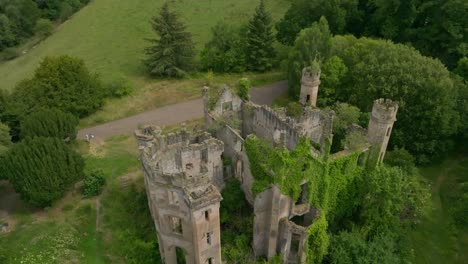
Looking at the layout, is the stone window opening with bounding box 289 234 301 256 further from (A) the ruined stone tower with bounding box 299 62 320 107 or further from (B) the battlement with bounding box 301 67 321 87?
(B) the battlement with bounding box 301 67 321 87

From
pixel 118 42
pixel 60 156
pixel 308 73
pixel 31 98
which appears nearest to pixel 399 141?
pixel 308 73

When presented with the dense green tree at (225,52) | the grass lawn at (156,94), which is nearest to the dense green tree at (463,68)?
the grass lawn at (156,94)

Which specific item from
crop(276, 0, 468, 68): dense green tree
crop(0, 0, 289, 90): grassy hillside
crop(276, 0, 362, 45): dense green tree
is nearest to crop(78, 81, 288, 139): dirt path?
crop(0, 0, 289, 90): grassy hillside

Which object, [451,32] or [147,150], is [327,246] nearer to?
[147,150]

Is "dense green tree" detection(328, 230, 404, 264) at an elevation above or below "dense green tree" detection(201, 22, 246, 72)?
below

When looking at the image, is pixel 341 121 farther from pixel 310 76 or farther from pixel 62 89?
pixel 62 89
